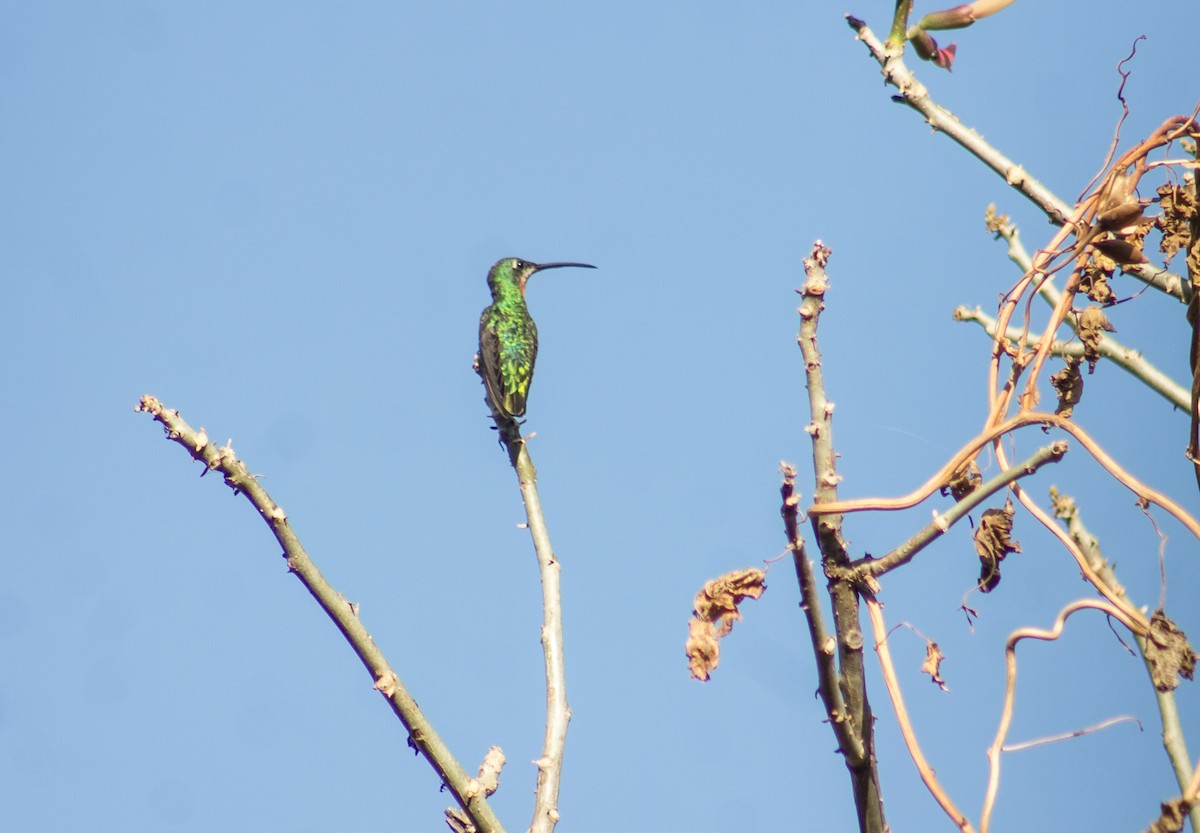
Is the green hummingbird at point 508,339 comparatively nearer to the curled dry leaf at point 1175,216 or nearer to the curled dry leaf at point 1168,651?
the curled dry leaf at point 1175,216

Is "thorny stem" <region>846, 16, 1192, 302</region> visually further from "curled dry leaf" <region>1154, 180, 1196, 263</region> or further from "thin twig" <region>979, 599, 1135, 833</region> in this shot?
"thin twig" <region>979, 599, 1135, 833</region>

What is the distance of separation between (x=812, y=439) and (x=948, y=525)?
340 mm

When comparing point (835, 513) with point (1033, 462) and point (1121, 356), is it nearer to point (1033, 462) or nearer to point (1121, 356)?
point (1033, 462)

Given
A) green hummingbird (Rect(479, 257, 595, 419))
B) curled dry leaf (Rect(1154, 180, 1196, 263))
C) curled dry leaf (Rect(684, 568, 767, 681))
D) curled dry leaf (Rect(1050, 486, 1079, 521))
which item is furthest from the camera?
green hummingbird (Rect(479, 257, 595, 419))

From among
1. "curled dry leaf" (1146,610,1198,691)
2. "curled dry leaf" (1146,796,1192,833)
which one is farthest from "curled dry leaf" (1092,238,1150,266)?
"curled dry leaf" (1146,796,1192,833)

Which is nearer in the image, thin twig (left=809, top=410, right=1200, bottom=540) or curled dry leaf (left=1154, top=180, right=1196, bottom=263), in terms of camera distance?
thin twig (left=809, top=410, right=1200, bottom=540)

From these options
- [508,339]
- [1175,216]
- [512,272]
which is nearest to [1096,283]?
[1175,216]

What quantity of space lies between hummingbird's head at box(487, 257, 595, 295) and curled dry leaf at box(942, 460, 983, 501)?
27.2 feet

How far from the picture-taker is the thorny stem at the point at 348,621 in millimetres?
3199

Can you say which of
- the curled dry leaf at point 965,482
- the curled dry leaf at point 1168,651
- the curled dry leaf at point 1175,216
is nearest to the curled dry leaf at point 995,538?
the curled dry leaf at point 965,482

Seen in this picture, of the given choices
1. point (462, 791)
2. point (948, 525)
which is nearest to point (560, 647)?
point (462, 791)

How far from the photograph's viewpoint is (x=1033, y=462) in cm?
234

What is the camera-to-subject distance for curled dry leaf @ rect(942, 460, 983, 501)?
263cm

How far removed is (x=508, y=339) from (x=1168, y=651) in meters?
7.32
